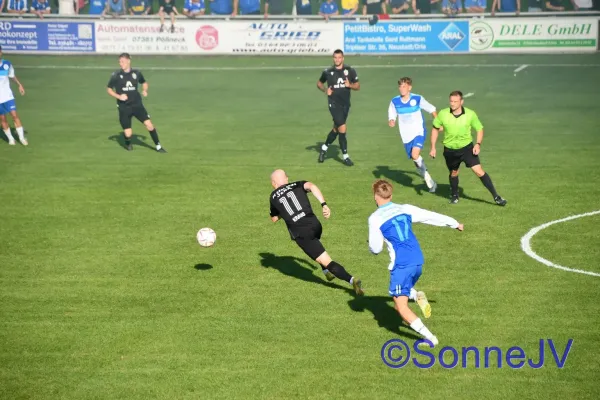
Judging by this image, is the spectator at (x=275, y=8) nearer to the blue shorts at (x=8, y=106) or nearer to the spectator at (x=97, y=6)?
the spectator at (x=97, y=6)

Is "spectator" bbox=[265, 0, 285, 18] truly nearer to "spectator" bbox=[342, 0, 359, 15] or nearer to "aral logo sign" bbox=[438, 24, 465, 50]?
"spectator" bbox=[342, 0, 359, 15]

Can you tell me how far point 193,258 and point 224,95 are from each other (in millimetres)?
17821

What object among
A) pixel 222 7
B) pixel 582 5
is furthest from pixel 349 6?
pixel 582 5

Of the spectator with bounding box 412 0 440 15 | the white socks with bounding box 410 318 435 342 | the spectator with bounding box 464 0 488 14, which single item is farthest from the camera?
the spectator with bounding box 412 0 440 15

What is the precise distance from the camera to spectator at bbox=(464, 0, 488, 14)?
41.4 m

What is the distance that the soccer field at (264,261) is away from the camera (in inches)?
454

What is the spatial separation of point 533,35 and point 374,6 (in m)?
7.46

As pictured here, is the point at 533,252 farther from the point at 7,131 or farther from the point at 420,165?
the point at 7,131

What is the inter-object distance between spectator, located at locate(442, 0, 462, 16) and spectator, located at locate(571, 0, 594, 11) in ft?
16.9

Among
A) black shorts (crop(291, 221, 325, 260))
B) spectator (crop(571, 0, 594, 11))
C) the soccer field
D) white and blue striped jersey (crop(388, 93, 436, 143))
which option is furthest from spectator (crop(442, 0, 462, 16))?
black shorts (crop(291, 221, 325, 260))

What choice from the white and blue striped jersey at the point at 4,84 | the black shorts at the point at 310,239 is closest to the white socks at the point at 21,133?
the white and blue striped jersey at the point at 4,84

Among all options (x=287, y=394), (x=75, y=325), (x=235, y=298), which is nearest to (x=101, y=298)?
(x=75, y=325)

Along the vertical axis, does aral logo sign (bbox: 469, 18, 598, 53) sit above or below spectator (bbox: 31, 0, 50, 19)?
below

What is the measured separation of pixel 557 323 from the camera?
1289 cm
